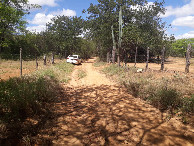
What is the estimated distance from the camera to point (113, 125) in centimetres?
373

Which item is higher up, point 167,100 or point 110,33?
point 110,33

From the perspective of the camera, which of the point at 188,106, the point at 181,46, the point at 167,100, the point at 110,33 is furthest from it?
the point at 181,46

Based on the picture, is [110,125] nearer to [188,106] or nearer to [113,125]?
[113,125]

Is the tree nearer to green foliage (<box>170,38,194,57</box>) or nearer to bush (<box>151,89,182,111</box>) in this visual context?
bush (<box>151,89,182,111</box>)

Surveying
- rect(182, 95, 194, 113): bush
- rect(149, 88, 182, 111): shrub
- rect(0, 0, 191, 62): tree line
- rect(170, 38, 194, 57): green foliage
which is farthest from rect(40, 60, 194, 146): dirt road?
rect(170, 38, 194, 57): green foliage

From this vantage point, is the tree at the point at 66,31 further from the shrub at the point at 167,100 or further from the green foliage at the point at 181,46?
the green foliage at the point at 181,46

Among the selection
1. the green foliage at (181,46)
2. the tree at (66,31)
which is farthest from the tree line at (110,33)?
the green foliage at (181,46)

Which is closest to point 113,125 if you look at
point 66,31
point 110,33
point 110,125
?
point 110,125

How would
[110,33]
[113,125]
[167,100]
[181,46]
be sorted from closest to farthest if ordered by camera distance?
1. [113,125]
2. [167,100]
3. [110,33]
4. [181,46]

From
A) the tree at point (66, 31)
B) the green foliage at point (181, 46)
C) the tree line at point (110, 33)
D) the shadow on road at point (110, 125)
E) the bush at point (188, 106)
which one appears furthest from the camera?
the green foliage at point (181, 46)

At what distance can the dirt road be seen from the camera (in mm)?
3076

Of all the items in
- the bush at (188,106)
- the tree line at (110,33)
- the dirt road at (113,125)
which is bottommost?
the dirt road at (113,125)

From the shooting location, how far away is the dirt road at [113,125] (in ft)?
10.1

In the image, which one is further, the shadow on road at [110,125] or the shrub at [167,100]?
the shrub at [167,100]
